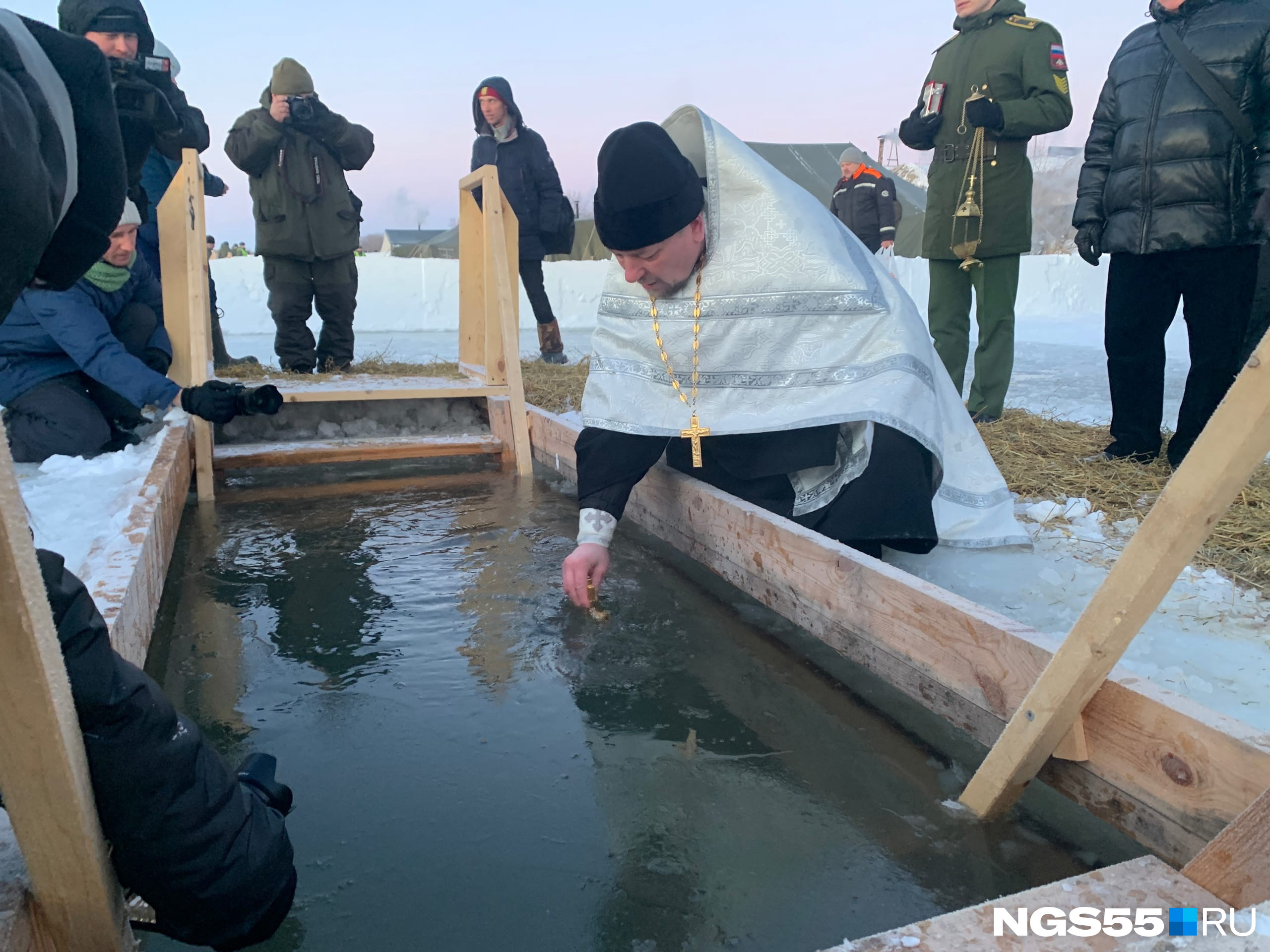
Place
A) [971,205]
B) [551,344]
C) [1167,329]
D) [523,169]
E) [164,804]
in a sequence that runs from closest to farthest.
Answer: [164,804], [1167,329], [971,205], [523,169], [551,344]

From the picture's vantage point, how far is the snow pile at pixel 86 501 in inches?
81.7

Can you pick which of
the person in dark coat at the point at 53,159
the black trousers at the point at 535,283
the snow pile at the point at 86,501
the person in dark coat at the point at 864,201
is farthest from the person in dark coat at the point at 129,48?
the person in dark coat at the point at 864,201

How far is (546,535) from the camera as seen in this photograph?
3113mm

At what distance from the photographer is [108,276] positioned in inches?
146

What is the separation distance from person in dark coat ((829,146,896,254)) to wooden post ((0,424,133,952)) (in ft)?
26.4

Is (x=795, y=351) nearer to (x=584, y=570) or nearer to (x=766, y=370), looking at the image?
(x=766, y=370)

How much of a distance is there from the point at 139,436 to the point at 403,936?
10.3 ft

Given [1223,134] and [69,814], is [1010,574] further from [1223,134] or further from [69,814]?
[69,814]

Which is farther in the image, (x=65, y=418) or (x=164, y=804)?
(x=65, y=418)

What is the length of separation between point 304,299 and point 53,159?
200 inches

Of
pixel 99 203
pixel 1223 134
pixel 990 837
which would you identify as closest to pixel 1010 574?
pixel 990 837

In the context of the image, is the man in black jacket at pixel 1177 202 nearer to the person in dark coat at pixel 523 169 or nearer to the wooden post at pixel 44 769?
the wooden post at pixel 44 769

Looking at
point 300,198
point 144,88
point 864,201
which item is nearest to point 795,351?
point 144,88

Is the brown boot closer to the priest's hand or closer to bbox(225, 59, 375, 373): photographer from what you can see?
bbox(225, 59, 375, 373): photographer
